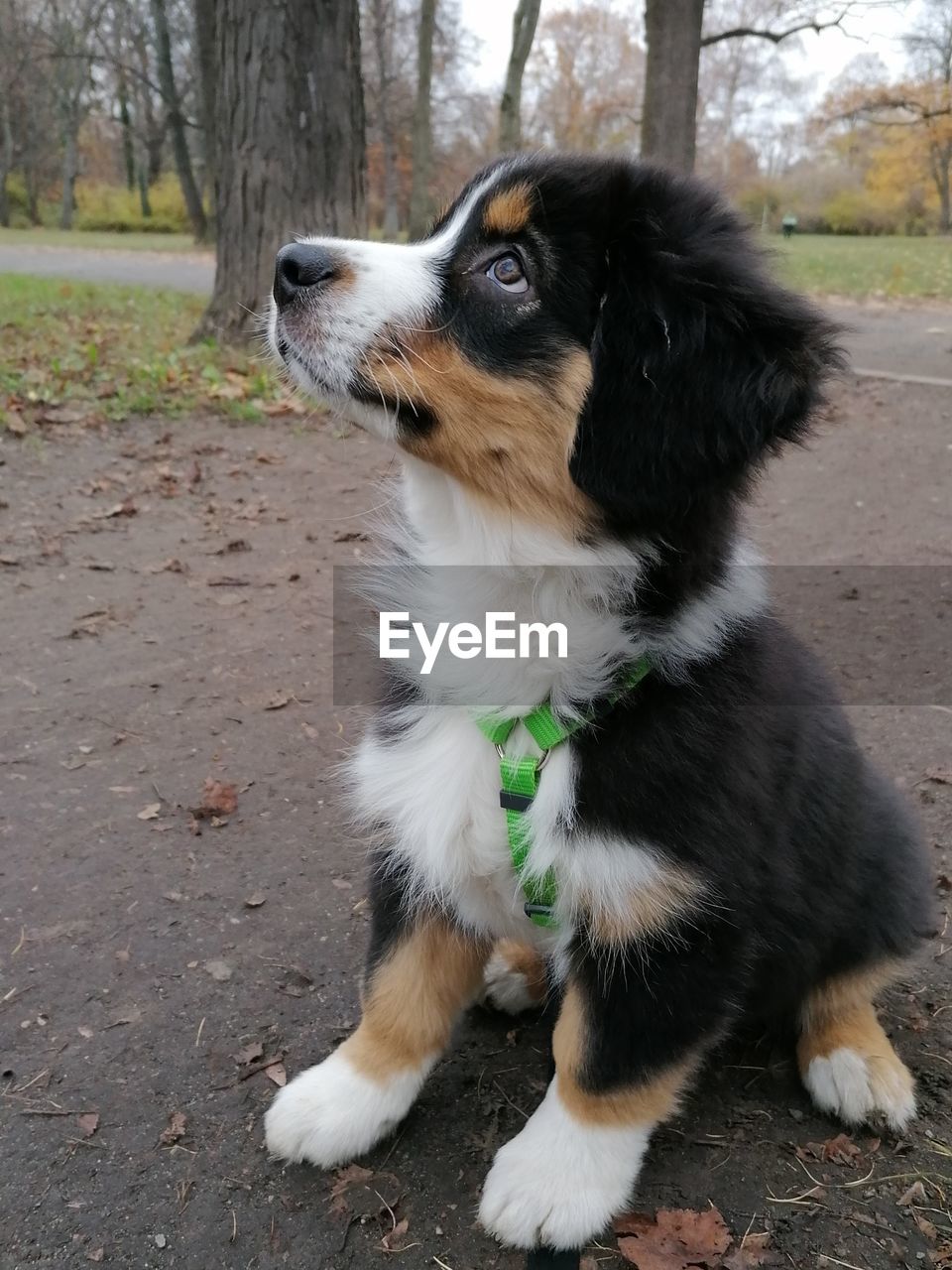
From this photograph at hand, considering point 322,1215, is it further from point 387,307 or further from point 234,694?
point 234,694

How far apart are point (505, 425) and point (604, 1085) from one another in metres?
1.35

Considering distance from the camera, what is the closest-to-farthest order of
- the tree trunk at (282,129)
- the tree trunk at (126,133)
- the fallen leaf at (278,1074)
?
the fallen leaf at (278,1074) < the tree trunk at (282,129) < the tree trunk at (126,133)

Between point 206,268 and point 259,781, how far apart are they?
2039 cm

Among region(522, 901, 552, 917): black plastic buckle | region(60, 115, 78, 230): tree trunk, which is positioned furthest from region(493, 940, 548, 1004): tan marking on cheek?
region(60, 115, 78, 230): tree trunk

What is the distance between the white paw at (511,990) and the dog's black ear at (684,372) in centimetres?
134

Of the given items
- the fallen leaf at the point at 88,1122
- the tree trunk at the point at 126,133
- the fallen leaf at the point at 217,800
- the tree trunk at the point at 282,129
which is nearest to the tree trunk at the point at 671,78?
the tree trunk at the point at 282,129

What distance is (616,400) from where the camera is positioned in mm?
1981

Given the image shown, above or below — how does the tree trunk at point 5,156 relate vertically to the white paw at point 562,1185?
above

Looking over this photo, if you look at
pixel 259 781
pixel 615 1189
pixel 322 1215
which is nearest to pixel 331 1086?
pixel 322 1215

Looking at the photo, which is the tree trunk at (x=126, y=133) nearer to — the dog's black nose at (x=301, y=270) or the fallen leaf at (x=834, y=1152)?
the dog's black nose at (x=301, y=270)

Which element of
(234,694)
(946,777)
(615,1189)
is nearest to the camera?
(615,1189)

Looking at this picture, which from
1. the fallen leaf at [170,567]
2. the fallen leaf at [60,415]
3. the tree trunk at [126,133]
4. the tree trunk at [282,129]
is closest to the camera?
the fallen leaf at [170,567]

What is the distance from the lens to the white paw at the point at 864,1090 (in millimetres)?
2359

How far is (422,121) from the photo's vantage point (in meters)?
21.4
